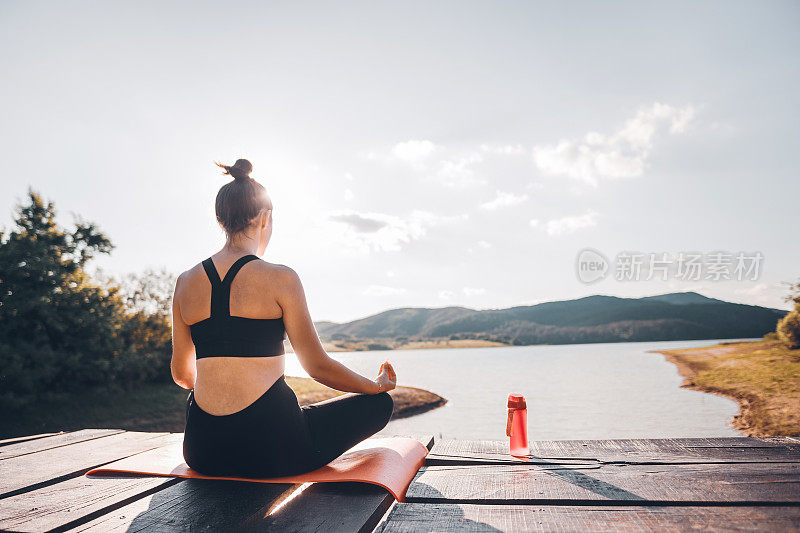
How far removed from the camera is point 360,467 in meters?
2.42

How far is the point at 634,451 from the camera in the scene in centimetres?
290

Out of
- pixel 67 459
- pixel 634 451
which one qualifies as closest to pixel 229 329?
pixel 67 459

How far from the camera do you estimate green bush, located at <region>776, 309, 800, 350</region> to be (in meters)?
25.2

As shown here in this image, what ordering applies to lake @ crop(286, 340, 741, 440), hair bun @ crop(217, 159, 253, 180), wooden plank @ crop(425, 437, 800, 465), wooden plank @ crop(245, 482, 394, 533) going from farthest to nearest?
1. lake @ crop(286, 340, 741, 440)
2. wooden plank @ crop(425, 437, 800, 465)
3. hair bun @ crop(217, 159, 253, 180)
4. wooden plank @ crop(245, 482, 394, 533)

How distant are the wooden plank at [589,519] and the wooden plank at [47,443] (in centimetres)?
319

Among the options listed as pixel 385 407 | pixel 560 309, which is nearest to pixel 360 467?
pixel 385 407

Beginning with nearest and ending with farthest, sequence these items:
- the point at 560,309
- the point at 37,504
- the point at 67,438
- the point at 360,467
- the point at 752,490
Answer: the point at 752,490 → the point at 37,504 → the point at 360,467 → the point at 67,438 → the point at 560,309

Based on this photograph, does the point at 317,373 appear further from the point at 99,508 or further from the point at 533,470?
the point at 533,470

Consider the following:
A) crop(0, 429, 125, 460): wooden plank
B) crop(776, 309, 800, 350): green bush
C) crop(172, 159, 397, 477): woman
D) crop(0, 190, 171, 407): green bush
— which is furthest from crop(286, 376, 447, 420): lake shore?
crop(776, 309, 800, 350): green bush

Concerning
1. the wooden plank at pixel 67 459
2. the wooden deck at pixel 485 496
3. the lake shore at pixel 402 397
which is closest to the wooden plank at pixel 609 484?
the wooden deck at pixel 485 496

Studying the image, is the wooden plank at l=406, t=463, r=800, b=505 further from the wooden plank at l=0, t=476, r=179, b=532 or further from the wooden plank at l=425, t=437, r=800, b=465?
the wooden plank at l=0, t=476, r=179, b=532

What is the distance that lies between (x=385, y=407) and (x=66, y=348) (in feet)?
52.6

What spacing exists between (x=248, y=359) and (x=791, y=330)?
31881 mm

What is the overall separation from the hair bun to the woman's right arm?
1.93 ft
